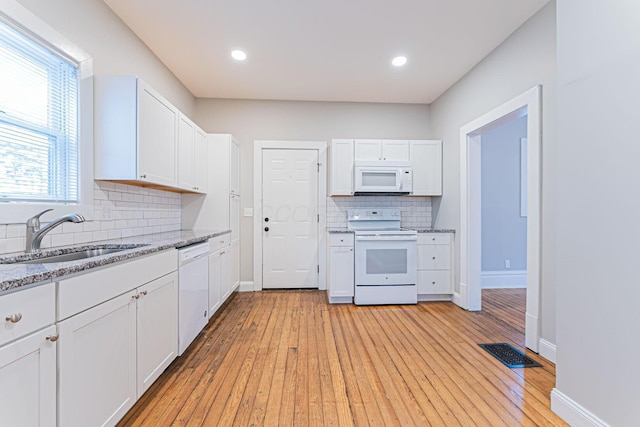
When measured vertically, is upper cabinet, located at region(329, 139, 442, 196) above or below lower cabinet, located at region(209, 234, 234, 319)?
above

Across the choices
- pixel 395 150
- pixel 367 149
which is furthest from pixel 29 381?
pixel 395 150

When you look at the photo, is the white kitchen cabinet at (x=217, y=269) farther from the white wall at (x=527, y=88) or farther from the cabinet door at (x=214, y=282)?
the white wall at (x=527, y=88)

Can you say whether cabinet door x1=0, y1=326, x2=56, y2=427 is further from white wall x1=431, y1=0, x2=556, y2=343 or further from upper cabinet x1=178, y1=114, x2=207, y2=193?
white wall x1=431, y1=0, x2=556, y2=343

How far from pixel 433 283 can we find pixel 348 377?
6.86 ft

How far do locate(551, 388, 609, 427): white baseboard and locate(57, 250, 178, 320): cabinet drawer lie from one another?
2.40 meters

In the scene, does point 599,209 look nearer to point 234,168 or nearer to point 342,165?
point 342,165

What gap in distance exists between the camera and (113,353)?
1.37m

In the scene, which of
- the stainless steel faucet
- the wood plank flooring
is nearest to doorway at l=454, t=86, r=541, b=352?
the wood plank flooring

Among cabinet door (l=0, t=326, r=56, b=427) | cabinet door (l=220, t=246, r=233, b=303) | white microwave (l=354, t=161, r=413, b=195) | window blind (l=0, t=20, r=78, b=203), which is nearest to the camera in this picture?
cabinet door (l=0, t=326, r=56, b=427)

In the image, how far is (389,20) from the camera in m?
2.36

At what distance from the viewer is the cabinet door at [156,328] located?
1604mm

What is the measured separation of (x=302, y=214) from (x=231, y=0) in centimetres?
256

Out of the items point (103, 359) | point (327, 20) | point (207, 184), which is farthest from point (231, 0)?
point (103, 359)

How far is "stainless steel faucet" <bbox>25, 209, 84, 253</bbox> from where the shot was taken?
1.46 meters
